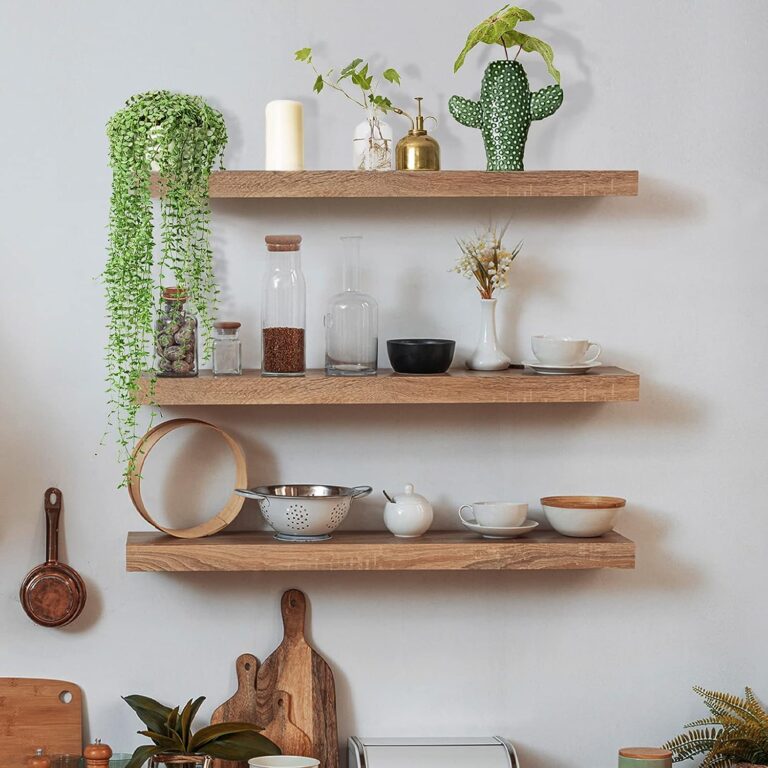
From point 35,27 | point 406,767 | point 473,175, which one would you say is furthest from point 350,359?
point 35,27

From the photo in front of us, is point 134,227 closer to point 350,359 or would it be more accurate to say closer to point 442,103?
point 350,359

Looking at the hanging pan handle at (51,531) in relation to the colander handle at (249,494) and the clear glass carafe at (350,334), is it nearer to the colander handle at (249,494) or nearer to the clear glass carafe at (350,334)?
the colander handle at (249,494)

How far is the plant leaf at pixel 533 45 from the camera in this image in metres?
2.09

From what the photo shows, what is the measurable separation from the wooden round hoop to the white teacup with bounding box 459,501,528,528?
485 mm

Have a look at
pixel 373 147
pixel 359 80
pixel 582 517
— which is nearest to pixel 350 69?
pixel 359 80

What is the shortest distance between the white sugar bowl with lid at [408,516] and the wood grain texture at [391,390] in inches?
8.7

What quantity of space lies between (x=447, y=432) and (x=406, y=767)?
678mm

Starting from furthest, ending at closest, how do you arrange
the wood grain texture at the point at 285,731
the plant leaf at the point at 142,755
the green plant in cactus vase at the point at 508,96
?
the wood grain texture at the point at 285,731, the green plant in cactus vase at the point at 508,96, the plant leaf at the point at 142,755

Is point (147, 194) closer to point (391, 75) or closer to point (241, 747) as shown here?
point (391, 75)

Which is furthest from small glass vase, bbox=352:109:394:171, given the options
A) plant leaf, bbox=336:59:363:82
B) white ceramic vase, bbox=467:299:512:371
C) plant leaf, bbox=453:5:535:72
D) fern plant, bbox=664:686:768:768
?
fern plant, bbox=664:686:768:768

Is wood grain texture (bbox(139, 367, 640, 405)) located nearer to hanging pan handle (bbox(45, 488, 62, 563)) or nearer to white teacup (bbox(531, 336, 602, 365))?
white teacup (bbox(531, 336, 602, 365))

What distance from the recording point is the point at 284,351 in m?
2.11

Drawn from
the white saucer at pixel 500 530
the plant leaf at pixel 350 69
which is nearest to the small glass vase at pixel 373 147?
the plant leaf at pixel 350 69

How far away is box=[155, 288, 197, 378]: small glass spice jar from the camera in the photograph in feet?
6.91
